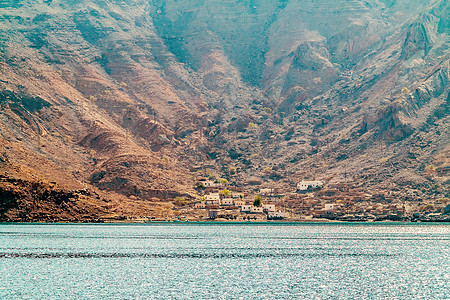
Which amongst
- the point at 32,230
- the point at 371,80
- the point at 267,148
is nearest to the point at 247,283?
the point at 32,230

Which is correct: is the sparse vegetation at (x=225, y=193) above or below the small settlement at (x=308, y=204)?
above

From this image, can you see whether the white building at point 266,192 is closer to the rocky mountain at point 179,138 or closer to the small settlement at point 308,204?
the small settlement at point 308,204

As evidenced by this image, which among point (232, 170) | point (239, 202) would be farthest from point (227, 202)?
point (232, 170)

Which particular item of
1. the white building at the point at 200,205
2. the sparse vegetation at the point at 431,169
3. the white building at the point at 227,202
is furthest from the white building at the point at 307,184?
the sparse vegetation at the point at 431,169

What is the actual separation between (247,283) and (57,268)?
78.0 ft

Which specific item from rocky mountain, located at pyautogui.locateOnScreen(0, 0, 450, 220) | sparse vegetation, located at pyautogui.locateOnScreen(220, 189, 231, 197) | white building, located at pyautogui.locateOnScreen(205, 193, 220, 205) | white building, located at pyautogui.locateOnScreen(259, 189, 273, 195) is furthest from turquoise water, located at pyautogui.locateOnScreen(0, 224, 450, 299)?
white building, located at pyautogui.locateOnScreen(259, 189, 273, 195)

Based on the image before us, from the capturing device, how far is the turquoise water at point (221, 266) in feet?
153

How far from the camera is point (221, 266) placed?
206 feet

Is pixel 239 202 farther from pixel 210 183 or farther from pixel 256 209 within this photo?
pixel 210 183

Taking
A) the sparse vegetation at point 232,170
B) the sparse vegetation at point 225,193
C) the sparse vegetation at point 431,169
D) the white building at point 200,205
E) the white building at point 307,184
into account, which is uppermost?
the sparse vegetation at point 232,170

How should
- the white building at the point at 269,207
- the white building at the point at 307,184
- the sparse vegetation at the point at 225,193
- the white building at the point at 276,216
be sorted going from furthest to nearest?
the sparse vegetation at the point at 225,193 < the white building at the point at 307,184 < the white building at the point at 269,207 < the white building at the point at 276,216

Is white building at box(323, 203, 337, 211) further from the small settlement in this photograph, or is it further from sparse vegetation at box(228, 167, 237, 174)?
sparse vegetation at box(228, 167, 237, 174)

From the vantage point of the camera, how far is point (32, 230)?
111 m

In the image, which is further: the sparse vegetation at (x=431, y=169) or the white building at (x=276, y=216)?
the white building at (x=276, y=216)
